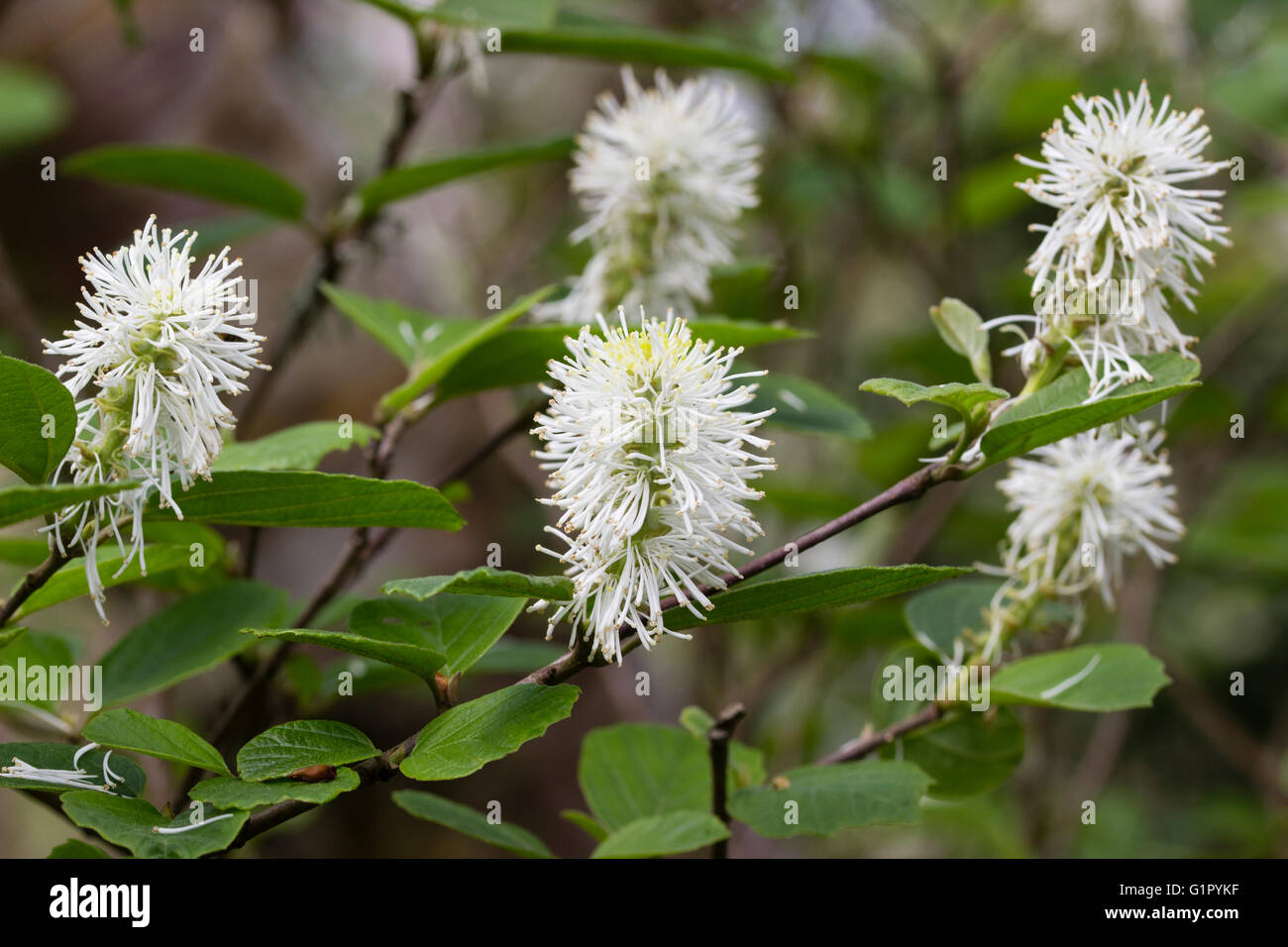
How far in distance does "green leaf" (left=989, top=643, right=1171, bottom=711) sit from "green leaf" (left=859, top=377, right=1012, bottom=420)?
287 mm

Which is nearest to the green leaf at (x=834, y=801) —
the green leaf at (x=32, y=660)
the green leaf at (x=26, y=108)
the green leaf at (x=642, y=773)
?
the green leaf at (x=642, y=773)

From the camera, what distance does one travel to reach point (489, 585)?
1.97ft

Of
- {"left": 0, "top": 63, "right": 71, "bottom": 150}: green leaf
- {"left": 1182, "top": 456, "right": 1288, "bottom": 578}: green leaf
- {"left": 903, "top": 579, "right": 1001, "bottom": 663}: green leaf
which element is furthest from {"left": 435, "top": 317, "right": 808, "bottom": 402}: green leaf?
{"left": 1182, "top": 456, "right": 1288, "bottom": 578}: green leaf

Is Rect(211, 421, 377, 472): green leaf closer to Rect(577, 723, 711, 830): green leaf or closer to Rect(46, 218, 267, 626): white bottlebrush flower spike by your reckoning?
Rect(46, 218, 267, 626): white bottlebrush flower spike

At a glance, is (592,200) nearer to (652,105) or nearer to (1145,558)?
(652,105)

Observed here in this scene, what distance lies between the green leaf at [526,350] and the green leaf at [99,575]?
27 cm

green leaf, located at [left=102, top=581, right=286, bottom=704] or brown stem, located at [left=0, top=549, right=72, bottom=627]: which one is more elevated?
brown stem, located at [left=0, top=549, right=72, bottom=627]

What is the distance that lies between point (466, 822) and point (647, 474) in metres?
0.32

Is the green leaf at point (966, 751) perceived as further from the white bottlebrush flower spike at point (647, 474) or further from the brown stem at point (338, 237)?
the brown stem at point (338, 237)

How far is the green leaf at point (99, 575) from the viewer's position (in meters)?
0.71

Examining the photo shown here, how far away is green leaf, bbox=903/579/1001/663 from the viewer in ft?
3.19

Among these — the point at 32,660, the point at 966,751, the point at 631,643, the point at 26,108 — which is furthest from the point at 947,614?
the point at 26,108

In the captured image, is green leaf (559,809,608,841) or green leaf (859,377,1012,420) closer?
green leaf (859,377,1012,420)

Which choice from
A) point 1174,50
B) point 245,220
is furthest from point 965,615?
point 1174,50
